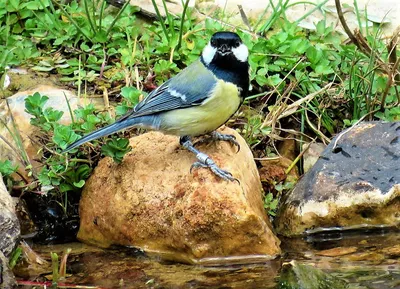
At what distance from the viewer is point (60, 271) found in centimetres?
411

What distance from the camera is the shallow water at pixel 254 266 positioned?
4.01m

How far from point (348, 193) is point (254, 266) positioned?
79 centimetres

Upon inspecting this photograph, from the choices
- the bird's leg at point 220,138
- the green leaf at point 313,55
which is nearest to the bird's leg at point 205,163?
the bird's leg at point 220,138

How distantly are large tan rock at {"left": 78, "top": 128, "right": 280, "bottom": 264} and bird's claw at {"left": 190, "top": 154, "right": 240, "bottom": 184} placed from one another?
3cm

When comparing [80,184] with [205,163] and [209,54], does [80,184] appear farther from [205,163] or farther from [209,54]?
[209,54]

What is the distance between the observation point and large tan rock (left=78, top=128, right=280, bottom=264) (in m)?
4.30

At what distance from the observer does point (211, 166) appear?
4.44m

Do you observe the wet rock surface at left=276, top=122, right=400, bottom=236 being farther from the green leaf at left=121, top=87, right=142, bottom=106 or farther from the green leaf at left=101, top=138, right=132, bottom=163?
the green leaf at left=121, top=87, right=142, bottom=106

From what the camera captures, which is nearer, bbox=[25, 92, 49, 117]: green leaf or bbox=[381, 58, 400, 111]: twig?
bbox=[25, 92, 49, 117]: green leaf

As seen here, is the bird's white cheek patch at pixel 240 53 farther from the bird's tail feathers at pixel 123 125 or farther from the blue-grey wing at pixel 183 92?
the bird's tail feathers at pixel 123 125

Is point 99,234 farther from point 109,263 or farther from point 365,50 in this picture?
point 365,50

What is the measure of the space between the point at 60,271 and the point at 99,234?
62cm

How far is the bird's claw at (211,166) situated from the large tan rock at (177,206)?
0.10 ft

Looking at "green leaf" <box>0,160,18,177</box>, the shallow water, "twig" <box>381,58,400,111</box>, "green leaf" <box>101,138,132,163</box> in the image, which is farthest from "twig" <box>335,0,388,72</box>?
"green leaf" <box>0,160,18,177</box>
